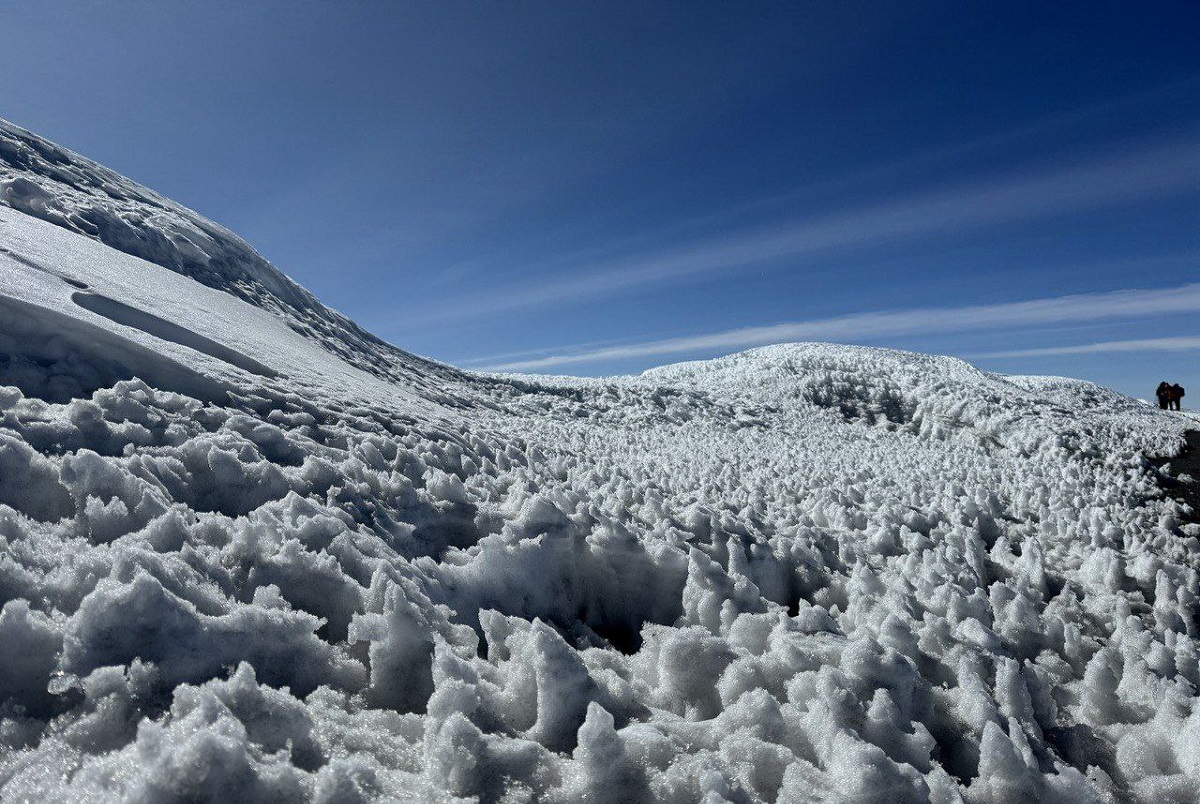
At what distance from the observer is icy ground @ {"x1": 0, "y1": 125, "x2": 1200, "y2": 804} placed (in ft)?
6.81

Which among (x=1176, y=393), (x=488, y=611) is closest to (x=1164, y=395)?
(x=1176, y=393)

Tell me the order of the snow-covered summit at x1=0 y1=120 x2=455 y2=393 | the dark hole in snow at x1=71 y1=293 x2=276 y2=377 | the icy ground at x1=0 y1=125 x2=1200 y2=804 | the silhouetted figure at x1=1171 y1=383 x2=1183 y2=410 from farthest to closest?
the silhouetted figure at x1=1171 y1=383 x2=1183 y2=410
the snow-covered summit at x1=0 y1=120 x2=455 y2=393
the dark hole in snow at x1=71 y1=293 x2=276 y2=377
the icy ground at x1=0 y1=125 x2=1200 y2=804

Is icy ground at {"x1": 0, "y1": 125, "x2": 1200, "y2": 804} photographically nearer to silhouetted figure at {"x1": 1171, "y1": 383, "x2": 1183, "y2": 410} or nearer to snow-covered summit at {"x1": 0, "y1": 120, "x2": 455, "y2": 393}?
snow-covered summit at {"x1": 0, "y1": 120, "x2": 455, "y2": 393}

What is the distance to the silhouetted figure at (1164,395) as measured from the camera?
28.4 meters

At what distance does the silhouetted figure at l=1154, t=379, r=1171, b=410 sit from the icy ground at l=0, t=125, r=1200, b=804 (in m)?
28.4

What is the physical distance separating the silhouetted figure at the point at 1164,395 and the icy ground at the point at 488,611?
2836 centimetres

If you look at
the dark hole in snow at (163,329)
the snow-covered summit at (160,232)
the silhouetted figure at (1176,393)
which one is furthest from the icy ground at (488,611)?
the silhouetted figure at (1176,393)

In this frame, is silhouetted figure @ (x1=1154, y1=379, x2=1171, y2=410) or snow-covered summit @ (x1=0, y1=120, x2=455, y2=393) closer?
snow-covered summit @ (x1=0, y1=120, x2=455, y2=393)

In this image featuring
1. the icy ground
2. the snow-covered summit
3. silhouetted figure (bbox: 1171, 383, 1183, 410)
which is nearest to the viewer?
the icy ground

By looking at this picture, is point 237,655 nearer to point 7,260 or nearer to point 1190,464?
point 7,260

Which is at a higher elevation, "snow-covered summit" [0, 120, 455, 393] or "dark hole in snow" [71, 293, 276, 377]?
"snow-covered summit" [0, 120, 455, 393]

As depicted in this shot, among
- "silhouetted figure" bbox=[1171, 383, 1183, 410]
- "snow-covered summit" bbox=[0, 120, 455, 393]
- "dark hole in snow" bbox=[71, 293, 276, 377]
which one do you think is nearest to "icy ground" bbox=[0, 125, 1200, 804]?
"dark hole in snow" bbox=[71, 293, 276, 377]

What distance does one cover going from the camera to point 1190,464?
1186 cm

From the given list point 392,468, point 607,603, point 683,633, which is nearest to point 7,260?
point 392,468
